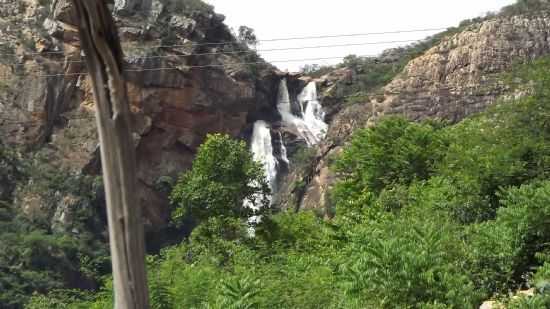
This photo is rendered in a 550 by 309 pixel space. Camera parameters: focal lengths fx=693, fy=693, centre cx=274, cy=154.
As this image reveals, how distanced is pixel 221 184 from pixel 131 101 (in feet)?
65.4

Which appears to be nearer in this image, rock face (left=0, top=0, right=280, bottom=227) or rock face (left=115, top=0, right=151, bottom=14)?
rock face (left=0, top=0, right=280, bottom=227)

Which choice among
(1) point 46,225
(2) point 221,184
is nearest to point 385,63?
(1) point 46,225

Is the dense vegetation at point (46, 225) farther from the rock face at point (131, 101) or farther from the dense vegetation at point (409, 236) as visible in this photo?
the dense vegetation at point (409, 236)

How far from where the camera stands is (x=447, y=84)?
4669 centimetres

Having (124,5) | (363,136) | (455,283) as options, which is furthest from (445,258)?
(124,5)

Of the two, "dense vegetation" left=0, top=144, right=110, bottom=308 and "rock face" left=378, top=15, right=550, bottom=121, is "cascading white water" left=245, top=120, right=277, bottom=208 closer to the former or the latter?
"rock face" left=378, top=15, right=550, bottom=121

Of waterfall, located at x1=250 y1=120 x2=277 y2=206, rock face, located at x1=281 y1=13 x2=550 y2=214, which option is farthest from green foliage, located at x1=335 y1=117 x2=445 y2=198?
waterfall, located at x1=250 y1=120 x2=277 y2=206

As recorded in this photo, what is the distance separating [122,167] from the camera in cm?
500

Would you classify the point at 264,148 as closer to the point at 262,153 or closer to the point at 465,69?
the point at 262,153

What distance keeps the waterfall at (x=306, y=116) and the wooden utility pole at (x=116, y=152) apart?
157ft

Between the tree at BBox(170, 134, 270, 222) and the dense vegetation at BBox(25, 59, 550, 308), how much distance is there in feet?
2.91

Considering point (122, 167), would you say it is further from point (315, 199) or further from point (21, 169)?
point (21, 169)

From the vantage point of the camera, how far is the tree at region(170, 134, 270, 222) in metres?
26.9

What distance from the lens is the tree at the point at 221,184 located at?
26.9 m
